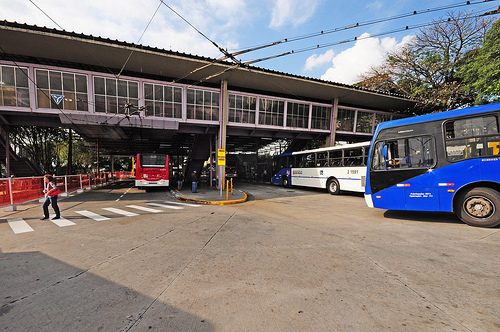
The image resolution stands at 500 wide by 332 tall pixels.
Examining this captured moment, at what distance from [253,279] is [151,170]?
15.6 m

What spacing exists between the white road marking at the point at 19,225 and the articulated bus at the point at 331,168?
1459 cm

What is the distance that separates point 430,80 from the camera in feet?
59.1

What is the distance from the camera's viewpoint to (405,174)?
6.63 m

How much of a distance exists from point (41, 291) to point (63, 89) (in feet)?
54.2

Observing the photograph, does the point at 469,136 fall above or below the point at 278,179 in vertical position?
above

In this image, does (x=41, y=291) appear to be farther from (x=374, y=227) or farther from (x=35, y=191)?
(x=35, y=191)

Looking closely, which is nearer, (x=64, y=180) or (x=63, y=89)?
(x=63, y=89)

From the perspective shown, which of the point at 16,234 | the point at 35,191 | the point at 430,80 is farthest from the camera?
the point at 430,80

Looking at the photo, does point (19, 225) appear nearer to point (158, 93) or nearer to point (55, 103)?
point (55, 103)

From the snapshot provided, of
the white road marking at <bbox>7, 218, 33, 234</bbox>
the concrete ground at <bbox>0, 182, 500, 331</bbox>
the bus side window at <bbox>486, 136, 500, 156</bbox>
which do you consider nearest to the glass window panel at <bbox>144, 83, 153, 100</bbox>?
the white road marking at <bbox>7, 218, 33, 234</bbox>

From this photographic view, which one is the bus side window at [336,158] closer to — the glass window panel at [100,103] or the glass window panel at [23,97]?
the glass window panel at [100,103]

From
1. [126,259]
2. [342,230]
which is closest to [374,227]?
[342,230]

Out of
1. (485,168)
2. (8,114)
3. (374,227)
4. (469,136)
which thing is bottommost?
(374,227)

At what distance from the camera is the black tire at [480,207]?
543 centimetres
